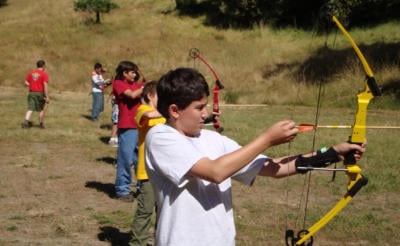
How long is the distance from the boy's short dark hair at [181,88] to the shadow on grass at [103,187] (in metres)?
5.71

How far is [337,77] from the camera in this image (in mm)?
19500

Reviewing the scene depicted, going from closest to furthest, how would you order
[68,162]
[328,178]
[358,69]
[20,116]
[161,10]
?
[328,178], [68,162], [20,116], [358,69], [161,10]

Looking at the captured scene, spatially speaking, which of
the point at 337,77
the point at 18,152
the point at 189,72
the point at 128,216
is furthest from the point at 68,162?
the point at 337,77

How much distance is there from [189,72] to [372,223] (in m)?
4.79

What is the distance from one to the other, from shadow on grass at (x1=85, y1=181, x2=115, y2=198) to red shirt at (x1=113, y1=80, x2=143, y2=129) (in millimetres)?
1302

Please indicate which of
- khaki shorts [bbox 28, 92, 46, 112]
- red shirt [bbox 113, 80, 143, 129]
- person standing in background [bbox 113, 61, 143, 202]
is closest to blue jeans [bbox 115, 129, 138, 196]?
person standing in background [bbox 113, 61, 143, 202]

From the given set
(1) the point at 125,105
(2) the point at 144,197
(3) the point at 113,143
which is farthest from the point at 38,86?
(2) the point at 144,197

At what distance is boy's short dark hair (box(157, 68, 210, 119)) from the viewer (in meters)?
2.68

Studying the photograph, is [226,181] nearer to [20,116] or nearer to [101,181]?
[101,181]

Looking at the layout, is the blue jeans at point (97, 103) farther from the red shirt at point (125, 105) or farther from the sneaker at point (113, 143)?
the red shirt at point (125, 105)

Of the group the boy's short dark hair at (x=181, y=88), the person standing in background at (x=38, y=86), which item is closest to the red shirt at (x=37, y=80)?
the person standing in background at (x=38, y=86)

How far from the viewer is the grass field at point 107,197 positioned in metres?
6.48

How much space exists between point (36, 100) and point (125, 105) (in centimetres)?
767

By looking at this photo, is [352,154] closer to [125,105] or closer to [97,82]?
[125,105]
